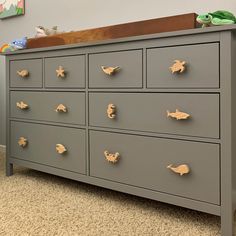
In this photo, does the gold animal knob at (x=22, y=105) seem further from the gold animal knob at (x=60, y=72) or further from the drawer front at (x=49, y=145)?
the gold animal knob at (x=60, y=72)

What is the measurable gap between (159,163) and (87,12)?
1.18m

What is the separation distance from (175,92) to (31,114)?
0.89 meters

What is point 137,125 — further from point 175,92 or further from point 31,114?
point 31,114

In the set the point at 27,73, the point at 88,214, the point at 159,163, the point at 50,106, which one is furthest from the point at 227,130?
the point at 27,73

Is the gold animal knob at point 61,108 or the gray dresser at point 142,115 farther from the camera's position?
the gold animal knob at point 61,108

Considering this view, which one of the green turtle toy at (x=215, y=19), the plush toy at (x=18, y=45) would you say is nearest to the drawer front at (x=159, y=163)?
the green turtle toy at (x=215, y=19)

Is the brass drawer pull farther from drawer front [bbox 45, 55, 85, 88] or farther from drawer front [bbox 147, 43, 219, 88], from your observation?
drawer front [bbox 45, 55, 85, 88]

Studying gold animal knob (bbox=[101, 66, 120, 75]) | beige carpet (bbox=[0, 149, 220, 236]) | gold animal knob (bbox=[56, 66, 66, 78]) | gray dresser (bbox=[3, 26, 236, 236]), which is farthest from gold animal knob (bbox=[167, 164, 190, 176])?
gold animal knob (bbox=[56, 66, 66, 78])

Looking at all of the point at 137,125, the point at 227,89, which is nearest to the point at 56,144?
the point at 137,125

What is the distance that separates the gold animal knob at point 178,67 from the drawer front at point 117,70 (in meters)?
0.15

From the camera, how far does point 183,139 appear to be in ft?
3.81

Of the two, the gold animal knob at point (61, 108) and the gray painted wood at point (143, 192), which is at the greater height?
the gold animal knob at point (61, 108)

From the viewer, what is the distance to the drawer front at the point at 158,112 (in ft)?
3.60

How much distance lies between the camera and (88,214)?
1.29m
